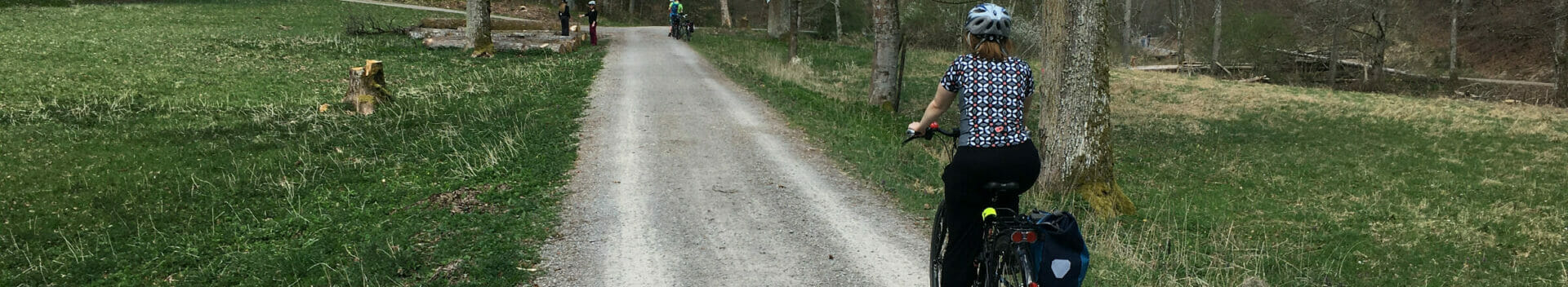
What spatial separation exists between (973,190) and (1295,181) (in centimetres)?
1005

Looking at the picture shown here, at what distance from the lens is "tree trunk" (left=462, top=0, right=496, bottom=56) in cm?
2384

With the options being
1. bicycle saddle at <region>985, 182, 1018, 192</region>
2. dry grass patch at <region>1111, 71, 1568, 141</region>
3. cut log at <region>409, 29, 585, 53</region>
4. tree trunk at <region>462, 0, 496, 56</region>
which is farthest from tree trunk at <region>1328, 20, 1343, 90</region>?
Result: bicycle saddle at <region>985, 182, 1018, 192</region>

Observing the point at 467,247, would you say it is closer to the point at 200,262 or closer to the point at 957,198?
the point at 200,262

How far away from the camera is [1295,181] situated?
12.1 m

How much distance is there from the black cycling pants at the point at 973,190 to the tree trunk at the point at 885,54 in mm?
11654

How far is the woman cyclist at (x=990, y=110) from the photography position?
3965mm

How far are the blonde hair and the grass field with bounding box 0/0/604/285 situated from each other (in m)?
3.68

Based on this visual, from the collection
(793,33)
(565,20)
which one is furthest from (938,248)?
(565,20)

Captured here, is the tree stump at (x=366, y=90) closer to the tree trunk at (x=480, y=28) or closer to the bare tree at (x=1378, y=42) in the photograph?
the tree trunk at (x=480, y=28)

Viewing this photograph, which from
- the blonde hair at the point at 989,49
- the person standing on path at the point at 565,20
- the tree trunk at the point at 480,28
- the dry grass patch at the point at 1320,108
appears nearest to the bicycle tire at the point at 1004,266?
the blonde hair at the point at 989,49

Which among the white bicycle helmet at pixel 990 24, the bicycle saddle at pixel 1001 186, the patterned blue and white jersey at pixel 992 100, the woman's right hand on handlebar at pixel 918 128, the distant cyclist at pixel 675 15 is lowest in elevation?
the bicycle saddle at pixel 1001 186

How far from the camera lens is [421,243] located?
7035mm

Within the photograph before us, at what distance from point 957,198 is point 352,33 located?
1145 inches

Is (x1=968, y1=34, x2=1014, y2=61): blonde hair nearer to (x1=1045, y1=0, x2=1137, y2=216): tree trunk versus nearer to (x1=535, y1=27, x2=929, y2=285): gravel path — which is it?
(x1=535, y1=27, x2=929, y2=285): gravel path
